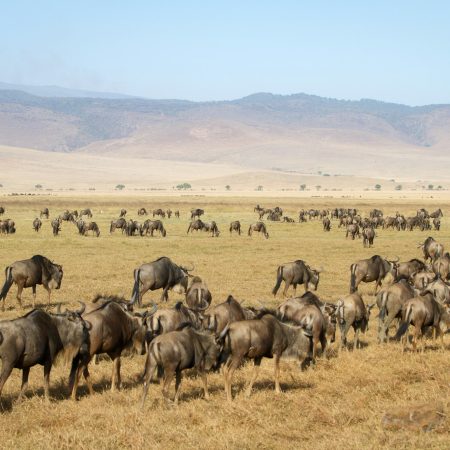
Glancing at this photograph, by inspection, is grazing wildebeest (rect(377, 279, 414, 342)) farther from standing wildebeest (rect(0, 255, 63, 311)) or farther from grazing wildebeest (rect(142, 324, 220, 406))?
standing wildebeest (rect(0, 255, 63, 311))

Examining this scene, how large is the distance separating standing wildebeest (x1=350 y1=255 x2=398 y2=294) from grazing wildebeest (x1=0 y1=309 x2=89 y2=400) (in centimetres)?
1104

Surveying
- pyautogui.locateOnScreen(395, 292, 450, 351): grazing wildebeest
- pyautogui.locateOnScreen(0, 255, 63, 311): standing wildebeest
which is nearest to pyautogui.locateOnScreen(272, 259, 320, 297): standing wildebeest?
pyautogui.locateOnScreen(0, 255, 63, 311): standing wildebeest

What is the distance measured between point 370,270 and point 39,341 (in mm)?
12276

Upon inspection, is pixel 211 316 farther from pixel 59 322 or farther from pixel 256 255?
pixel 256 255

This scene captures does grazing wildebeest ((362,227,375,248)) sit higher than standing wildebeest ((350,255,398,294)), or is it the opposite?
standing wildebeest ((350,255,398,294))

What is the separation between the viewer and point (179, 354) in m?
10.6

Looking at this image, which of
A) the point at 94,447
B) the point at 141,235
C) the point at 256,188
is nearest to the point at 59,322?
the point at 94,447

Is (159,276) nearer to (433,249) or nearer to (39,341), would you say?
(39,341)

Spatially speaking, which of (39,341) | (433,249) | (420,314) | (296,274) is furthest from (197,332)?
(433,249)

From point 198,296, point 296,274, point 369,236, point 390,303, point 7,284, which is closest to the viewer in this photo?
point 390,303

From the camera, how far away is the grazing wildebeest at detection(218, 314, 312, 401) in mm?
11258

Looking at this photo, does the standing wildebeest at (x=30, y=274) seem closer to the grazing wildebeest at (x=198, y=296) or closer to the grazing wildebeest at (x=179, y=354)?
the grazing wildebeest at (x=198, y=296)

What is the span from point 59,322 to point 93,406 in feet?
4.60

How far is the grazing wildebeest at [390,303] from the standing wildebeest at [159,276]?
5.69m
